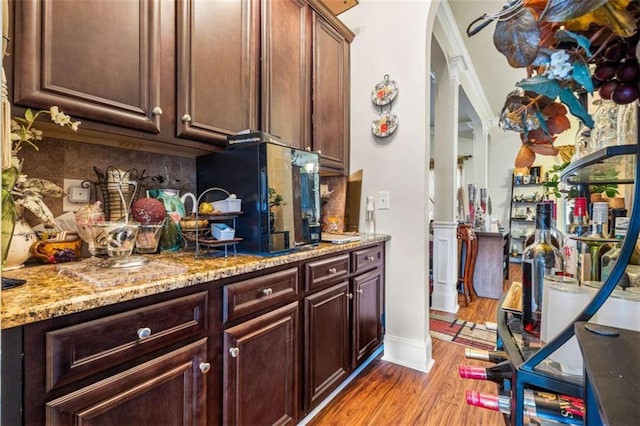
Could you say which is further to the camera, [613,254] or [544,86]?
[613,254]

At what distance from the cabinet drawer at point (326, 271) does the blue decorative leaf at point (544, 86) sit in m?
1.18

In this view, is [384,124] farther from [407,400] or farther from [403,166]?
[407,400]

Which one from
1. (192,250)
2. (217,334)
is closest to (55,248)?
(192,250)

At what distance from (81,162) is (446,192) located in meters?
3.20

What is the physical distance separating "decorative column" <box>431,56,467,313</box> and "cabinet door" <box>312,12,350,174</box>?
1471mm

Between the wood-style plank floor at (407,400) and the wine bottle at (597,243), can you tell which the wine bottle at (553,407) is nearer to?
the wine bottle at (597,243)

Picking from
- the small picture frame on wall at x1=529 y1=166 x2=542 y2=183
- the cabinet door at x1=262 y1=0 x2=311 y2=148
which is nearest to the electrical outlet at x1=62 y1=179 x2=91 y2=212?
the cabinet door at x1=262 y1=0 x2=311 y2=148

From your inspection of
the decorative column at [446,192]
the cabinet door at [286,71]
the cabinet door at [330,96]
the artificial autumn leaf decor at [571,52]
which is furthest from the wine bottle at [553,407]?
the decorative column at [446,192]

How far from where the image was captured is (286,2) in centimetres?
188

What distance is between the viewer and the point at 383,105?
234cm

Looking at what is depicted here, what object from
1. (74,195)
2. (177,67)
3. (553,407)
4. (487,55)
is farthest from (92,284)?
(487,55)

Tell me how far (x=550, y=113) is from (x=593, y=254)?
44 cm

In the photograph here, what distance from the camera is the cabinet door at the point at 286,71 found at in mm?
1735

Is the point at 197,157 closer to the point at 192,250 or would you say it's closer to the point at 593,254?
the point at 192,250
